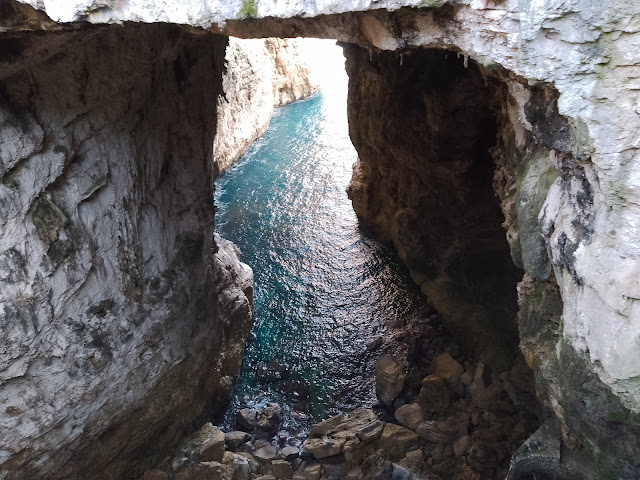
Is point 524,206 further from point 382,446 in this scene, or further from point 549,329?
point 382,446

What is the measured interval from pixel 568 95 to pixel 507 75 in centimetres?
91

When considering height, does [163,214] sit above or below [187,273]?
above

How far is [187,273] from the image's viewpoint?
595 centimetres

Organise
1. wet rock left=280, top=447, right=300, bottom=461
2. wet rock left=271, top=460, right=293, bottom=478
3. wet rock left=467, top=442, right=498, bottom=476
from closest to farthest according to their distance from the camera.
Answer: wet rock left=467, top=442, right=498, bottom=476 < wet rock left=271, top=460, right=293, bottom=478 < wet rock left=280, top=447, right=300, bottom=461

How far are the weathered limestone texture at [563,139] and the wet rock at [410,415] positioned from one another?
250cm

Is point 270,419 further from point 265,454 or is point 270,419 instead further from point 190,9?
point 190,9

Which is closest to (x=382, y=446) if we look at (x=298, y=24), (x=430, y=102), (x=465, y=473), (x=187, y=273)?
(x=465, y=473)

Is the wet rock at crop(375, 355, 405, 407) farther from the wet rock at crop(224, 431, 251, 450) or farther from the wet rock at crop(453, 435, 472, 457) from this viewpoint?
the wet rock at crop(224, 431, 251, 450)

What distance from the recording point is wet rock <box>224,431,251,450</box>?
20.9 ft

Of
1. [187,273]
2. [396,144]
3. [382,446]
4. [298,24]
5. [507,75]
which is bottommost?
[382,446]

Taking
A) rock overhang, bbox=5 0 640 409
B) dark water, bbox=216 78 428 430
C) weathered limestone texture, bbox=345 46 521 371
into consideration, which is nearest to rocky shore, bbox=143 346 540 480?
dark water, bbox=216 78 428 430

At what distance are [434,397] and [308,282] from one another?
3569 millimetres

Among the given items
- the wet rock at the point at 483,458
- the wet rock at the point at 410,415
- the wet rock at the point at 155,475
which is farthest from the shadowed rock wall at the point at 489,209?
the wet rock at the point at 155,475

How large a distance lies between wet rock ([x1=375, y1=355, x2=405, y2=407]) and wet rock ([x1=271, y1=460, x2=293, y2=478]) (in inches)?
62.9
